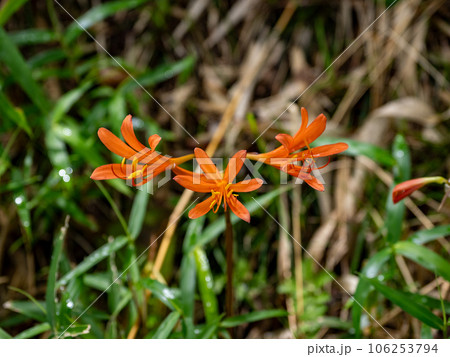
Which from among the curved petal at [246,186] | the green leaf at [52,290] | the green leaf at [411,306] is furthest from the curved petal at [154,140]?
the green leaf at [411,306]

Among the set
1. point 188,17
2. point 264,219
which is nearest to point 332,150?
point 264,219

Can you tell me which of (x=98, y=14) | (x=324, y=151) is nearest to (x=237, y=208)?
(x=324, y=151)

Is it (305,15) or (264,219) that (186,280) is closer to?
(264,219)

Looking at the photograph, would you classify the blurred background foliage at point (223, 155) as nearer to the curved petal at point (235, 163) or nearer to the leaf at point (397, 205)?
the leaf at point (397, 205)

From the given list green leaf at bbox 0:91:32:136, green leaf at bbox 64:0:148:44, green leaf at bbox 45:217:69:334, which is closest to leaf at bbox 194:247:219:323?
green leaf at bbox 45:217:69:334

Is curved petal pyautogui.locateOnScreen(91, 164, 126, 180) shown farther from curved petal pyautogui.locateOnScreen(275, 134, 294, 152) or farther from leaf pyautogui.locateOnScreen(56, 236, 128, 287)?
leaf pyautogui.locateOnScreen(56, 236, 128, 287)

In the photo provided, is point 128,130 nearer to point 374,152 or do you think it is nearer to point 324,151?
point 324,151
